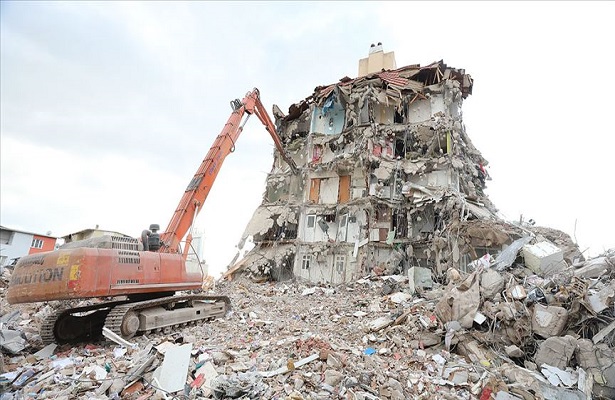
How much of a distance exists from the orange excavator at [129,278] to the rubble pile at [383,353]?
51cm

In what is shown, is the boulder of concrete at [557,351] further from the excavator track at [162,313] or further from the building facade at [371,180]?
the building facade at [371,180]

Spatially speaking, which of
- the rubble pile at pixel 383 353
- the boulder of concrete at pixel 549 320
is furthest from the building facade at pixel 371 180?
the boulder of concrete at pixel 549 320

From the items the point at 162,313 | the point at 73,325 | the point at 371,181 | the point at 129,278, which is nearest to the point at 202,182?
the point at 129,278

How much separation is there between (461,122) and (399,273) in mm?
10631

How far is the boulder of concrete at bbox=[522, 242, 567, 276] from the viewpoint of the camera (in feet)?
33.8

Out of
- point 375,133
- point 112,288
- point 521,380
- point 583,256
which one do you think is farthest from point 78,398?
point 375,133

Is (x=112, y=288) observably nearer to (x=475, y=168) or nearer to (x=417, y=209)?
(x=417, y=209)

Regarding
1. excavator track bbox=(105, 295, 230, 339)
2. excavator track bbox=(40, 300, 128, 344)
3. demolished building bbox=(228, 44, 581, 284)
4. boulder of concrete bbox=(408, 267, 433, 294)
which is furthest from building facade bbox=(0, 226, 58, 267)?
boulder of concrete bbox=(408, 267, 433, 294)

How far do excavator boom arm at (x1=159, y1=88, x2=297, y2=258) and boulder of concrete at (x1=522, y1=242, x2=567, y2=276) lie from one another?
10625 mm

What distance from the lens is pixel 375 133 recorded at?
70.3 feet

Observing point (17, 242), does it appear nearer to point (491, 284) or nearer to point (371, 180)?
point (371, 180)

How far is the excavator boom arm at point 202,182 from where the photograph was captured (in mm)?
9672

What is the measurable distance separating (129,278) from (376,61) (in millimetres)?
23098

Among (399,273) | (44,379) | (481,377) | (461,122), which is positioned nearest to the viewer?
(44,379)
